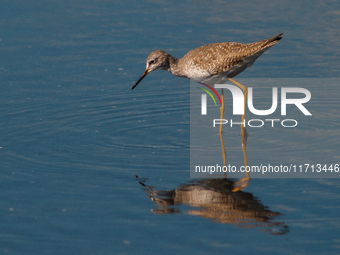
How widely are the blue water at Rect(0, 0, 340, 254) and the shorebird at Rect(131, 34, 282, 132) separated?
101cm

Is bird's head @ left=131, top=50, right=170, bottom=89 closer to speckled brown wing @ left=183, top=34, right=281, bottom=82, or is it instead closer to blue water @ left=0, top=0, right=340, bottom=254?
speckled brown wing @ left=183, top=34, right=281, bottom=82

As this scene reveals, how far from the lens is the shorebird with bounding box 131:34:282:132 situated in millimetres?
12094

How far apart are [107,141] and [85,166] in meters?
1.24

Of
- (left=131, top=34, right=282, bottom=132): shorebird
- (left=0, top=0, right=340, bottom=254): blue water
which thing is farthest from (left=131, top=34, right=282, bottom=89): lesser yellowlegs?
(left=0, top=0, right=340, bottom=254): blue water

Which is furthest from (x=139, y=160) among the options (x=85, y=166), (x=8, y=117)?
(x=8, y=117)

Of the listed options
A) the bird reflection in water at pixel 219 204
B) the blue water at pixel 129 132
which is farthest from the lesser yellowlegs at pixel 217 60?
the bird reflection in water at pixel 219 204

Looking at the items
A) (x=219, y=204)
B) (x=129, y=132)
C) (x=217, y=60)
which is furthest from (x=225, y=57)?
(x=219, y=204)

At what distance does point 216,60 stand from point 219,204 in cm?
437

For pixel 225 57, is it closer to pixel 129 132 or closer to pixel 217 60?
pixel 217 60

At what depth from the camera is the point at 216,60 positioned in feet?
39.9

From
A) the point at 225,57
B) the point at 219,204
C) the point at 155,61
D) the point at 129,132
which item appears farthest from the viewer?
the point at 155,61

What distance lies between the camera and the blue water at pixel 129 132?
780 cm

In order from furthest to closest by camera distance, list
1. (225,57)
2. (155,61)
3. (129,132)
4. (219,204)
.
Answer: (155,61), (225,57), (129,132), (219,204)

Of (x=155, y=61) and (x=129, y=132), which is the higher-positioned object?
(x=155, y=61)
